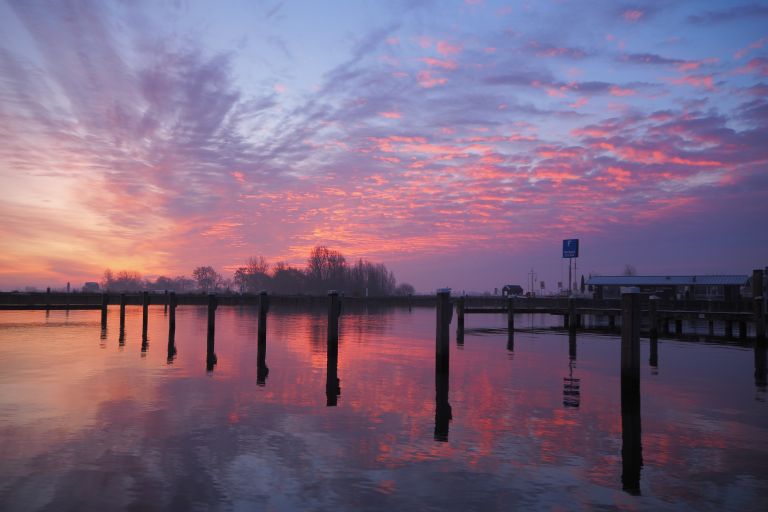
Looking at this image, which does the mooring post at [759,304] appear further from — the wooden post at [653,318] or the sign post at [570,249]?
the sign post at [570,249]

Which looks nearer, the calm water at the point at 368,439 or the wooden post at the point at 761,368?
the calm water at the point at 368,439

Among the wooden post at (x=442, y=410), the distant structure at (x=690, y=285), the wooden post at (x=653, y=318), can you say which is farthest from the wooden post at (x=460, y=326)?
the distant structure at (x=690, y=285)

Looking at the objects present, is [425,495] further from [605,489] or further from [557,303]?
[557,303]

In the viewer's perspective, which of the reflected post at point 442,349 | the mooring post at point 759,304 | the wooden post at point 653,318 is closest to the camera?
the reflected post at point 442,349

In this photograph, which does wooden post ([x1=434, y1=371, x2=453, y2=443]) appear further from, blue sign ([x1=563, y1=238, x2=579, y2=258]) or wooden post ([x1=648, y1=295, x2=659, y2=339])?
blue sign ([x1=563, y1=238, x2=579, y2=258])

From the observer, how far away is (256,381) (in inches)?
886

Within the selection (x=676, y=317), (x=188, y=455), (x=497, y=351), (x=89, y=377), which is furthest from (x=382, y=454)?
(x=676, y=317)

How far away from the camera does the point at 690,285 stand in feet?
257

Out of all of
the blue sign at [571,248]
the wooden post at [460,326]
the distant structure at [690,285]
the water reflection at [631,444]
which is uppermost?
the blue sign at [571,248]

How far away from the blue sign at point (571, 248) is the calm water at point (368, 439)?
63.6 metres

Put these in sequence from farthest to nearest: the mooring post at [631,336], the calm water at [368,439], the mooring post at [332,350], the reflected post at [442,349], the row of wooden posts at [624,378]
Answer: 1. the mooring post at [332,350]
2. the reflected post at [442,349]
3. the mooring post at [631,336]
4. the row of wooden posts at [624,378]
5. the calm water at [368,439]

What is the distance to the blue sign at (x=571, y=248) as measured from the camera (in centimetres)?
8869

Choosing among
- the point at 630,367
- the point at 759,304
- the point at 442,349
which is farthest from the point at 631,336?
the point at 759,304

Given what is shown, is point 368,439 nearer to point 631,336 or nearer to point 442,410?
point 442,410
